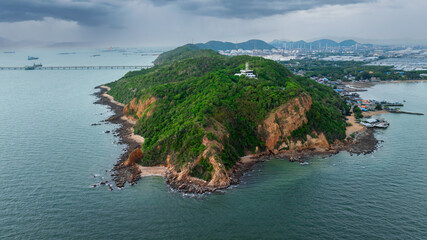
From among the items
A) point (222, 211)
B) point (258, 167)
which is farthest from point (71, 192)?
point (258, 167)

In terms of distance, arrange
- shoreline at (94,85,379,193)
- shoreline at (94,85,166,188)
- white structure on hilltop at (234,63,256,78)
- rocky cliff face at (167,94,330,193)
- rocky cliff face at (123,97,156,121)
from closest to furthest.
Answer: shoreline at (94,85,379,193)
shoreline at (94,85,166,188)
rocky cliff face at (167,94,330,193)
rocky cliff face at (123,97,156,121)
white structure on hilltop at (234,63,256,78)

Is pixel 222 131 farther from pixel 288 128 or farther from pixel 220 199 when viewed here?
pixel 220 199

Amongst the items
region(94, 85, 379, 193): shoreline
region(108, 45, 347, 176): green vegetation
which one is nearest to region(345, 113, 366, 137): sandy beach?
region(94, 85, 379, 193): shoreline

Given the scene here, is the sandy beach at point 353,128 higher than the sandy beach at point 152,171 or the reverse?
higher

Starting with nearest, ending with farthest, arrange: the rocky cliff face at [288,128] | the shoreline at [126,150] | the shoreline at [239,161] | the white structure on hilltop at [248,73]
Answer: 1. the shoreline at [239,161]
2. the shoreline at [126,150]
3. the rocky cliff face at [288,128]
4. the white structure on hilltop at [248,73]

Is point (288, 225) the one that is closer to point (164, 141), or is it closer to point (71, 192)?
point (164, 141)

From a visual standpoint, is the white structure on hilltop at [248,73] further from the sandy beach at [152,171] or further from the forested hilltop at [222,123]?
the sandy beach at [152,171]

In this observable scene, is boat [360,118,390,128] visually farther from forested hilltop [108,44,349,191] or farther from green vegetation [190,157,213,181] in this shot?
green vegetation [190,157,213,181]

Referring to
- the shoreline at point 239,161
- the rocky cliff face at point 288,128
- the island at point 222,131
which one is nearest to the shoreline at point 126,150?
the shoreline at point 239,161
